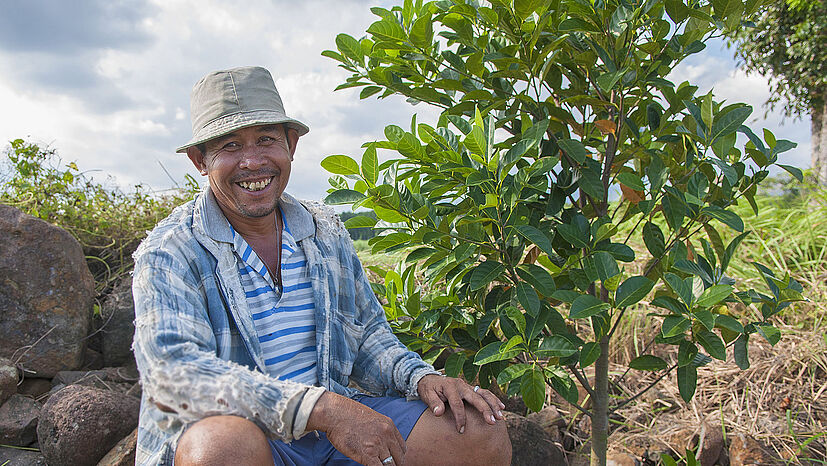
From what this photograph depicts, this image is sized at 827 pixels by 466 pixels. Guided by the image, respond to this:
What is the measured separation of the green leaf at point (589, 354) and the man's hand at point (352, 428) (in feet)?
2.50

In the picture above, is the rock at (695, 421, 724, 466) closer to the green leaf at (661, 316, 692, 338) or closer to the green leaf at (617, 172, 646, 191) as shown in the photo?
the green leaf at (661, 316, 692, 338)

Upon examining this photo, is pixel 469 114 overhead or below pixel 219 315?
overhead

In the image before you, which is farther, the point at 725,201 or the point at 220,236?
the point at 725,201

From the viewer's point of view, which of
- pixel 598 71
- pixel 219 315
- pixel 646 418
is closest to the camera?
pixel 219 315

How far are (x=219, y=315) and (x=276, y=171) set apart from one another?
0.53 meters

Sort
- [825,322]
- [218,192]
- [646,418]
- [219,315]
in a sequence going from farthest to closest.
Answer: [825,322], [646,418], [218,192], [219,315]

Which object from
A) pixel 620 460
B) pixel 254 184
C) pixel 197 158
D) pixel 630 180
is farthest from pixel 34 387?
pixel 630 180

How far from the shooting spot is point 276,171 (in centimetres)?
208

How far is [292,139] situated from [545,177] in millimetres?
932

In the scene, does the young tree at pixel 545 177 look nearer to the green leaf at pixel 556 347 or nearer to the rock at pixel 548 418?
the green leaf at pixel 556 347

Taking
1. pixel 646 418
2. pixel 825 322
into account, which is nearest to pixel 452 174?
pixel 646 418

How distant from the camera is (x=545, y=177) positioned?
215 cm

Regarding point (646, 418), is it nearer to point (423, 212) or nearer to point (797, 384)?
point (797, 384)

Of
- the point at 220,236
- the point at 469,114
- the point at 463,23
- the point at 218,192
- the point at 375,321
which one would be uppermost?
the point at 463,23
